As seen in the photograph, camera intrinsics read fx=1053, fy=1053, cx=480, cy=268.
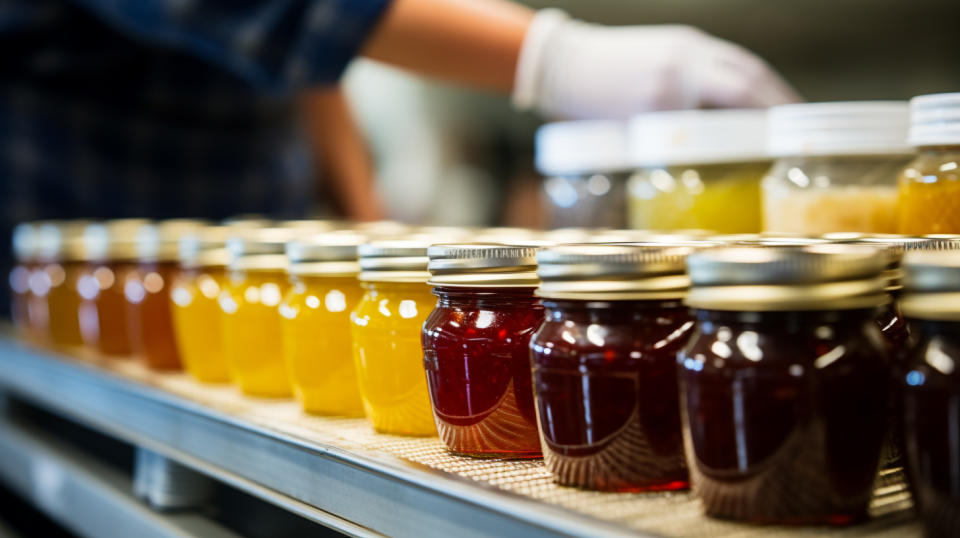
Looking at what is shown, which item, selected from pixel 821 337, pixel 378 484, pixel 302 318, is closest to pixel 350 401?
pixel 302 318

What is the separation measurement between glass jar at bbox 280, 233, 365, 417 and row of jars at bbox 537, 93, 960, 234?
1.45ft

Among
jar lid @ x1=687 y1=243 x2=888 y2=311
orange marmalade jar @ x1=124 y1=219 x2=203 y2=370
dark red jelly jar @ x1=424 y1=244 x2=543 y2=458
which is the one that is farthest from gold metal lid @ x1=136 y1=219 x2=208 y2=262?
jar lid @ x1=687 y1=243 x2=888 y2=311

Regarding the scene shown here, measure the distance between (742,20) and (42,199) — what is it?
2.53 m

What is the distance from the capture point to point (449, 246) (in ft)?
2.74

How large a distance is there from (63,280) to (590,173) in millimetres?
939

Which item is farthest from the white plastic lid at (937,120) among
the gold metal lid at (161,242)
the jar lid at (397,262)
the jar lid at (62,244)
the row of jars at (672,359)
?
the jar lid at (62,244)

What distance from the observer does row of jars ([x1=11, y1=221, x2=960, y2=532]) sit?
0.60 metres

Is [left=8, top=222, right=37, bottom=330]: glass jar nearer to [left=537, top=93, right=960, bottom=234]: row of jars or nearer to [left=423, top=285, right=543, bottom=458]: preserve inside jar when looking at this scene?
[left=537, top=93, right=960, bottom=234]: row of jars

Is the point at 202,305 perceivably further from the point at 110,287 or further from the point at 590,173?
the point at 590,173

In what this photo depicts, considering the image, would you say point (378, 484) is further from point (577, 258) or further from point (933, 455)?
point (933, 455)

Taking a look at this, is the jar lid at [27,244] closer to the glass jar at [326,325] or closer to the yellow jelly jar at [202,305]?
the yellow jelly jar at [202,305]

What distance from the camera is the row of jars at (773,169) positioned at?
90 cm

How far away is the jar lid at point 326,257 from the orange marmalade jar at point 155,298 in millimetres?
487

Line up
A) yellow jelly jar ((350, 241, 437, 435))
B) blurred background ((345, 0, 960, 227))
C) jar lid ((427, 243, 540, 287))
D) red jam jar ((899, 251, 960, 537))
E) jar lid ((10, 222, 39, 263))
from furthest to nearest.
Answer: blurred background ((345, 0, 960, 227)) → jar lid ((10, 222, 39, 263)) → yellow jelly jar ((350, 241, 437, 435)) → jar lid ((427, 243, 540, 287)) → red jam jar ((899, 251, 960, 537))
